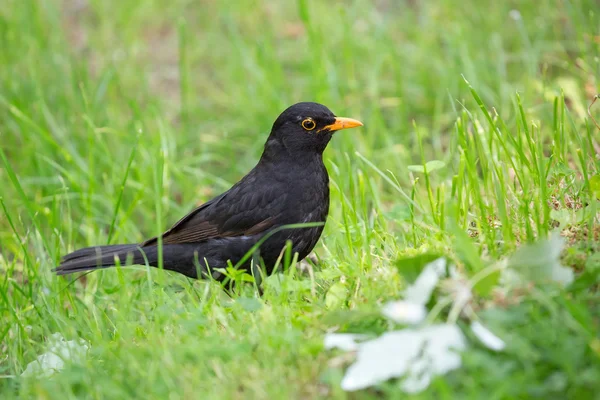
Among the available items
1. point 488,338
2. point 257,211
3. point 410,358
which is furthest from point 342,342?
point 257,211

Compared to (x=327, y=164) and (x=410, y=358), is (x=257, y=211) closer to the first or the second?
(x=327, y=164)

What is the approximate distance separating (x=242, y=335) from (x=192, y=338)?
0.68 feet

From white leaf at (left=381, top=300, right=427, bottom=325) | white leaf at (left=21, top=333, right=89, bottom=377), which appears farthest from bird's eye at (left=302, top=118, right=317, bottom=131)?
white leaf at (left=381, top=300, right=427, bottom=325)

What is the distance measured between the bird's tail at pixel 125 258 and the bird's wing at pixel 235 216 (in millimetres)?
73

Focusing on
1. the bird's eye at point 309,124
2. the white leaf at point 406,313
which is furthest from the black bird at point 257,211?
the white leaf at point 406,313

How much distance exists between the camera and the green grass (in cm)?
235

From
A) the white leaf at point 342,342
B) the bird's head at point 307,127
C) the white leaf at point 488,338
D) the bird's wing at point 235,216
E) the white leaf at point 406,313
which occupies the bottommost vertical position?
the bird's wing at point 235,216

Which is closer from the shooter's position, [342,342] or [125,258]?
[342,342]

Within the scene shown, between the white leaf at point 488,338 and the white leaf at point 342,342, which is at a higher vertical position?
the white leaf at point 488,338

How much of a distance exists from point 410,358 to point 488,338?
0.24 meters

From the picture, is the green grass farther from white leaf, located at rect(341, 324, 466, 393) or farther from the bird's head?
the bird's head

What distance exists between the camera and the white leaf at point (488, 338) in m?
2.03

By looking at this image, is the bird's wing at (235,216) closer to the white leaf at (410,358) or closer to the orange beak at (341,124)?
the orange beak at (341,124)

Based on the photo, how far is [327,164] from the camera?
5043 millimetres
